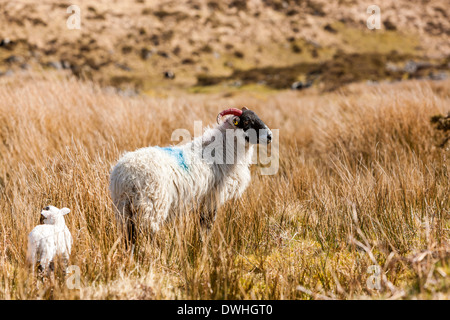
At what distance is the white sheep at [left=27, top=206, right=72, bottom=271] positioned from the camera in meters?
2.16

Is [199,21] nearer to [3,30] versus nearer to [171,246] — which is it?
[3,30]

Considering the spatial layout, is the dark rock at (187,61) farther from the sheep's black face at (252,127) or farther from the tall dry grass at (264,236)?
the sheep's black face at (252,127)

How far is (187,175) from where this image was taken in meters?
3.16

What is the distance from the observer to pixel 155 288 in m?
2.32

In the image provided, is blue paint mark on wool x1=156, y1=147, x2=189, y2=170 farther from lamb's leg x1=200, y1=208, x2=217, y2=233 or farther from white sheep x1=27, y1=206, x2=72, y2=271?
white sheep x1=27, y1=206, x2=72, y2=271

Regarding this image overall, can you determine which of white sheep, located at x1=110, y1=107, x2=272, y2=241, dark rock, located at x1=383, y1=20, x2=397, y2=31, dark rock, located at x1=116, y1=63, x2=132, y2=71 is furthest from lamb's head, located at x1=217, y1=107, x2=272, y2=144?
dark rock, located at x1=383, y1=20, x2=397, y2=31

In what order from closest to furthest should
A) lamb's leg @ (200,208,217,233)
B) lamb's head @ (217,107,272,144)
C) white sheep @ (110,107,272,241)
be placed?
white sheep @ (110,107,272,241) < lamb's leg @ (200,208,217,233) < lamb's head @ (217,107,272,144)

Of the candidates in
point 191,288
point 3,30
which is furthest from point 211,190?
point 3,30

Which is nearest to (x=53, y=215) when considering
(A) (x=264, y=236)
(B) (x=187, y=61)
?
(A) (x=264, y=236)

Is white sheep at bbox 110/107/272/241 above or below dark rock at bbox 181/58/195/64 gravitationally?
below

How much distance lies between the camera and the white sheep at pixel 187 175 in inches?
111

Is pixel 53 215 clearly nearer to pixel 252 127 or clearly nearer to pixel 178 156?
pixel 178 156

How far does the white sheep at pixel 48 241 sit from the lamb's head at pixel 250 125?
183 centimetres

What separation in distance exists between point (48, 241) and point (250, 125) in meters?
2.11
